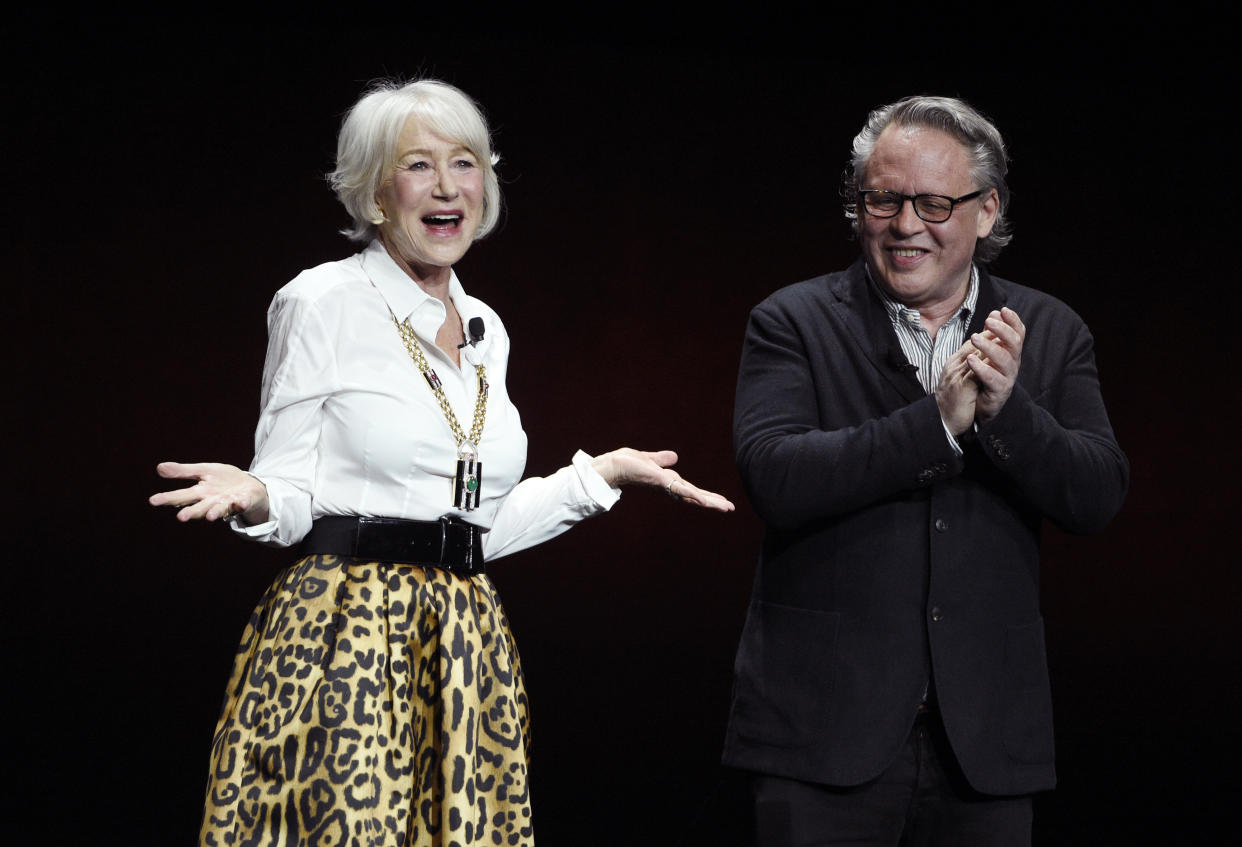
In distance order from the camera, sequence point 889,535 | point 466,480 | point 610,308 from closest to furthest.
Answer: point 889,535
point 466,480
point 610,308

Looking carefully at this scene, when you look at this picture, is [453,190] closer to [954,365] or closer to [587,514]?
[587,514]

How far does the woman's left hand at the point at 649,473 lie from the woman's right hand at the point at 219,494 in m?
0.55

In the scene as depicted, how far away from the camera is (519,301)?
4684mm

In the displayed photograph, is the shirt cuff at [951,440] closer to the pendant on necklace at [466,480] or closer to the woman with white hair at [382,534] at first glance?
the woman with white hair at [382,534]

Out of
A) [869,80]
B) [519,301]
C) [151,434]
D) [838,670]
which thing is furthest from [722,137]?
[838,670]

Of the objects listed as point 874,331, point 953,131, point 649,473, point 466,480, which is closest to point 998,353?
point 874,331

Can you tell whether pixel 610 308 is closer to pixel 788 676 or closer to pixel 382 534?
pixel 382 534

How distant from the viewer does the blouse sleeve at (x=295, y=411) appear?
6.77ft

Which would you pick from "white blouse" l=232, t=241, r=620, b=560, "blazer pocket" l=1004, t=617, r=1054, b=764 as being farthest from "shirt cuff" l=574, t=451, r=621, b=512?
"blazer pocket" l=1004, t=617, r=1054, b=764

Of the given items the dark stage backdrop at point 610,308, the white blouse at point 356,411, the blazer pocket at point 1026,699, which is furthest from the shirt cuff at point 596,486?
the dark stage backdrop at point 610,308

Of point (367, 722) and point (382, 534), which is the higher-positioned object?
point (382, 534)

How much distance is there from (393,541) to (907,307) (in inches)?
32.0

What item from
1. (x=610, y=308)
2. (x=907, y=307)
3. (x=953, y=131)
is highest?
(x=610, y=308)

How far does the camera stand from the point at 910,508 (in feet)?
6.64
